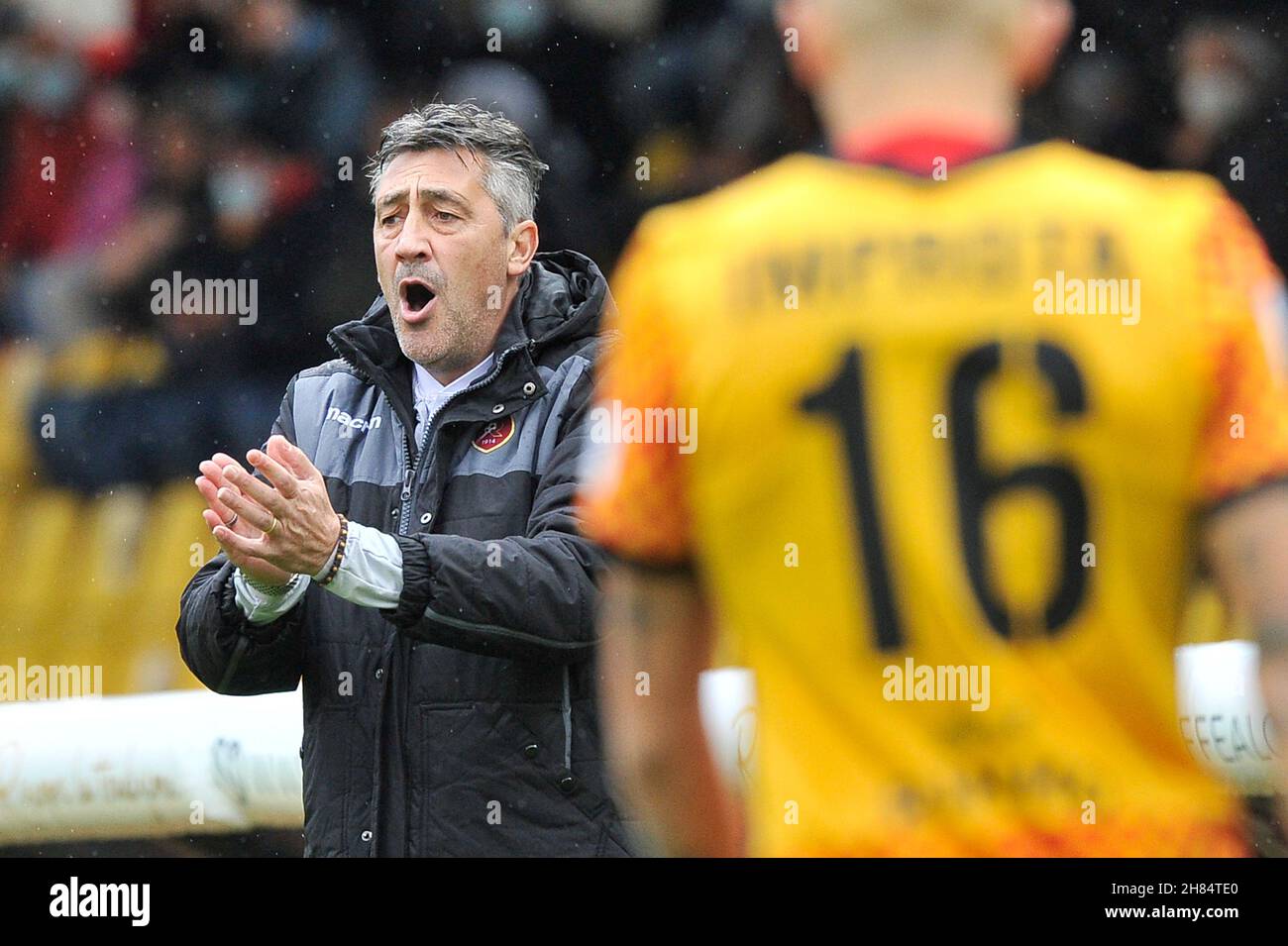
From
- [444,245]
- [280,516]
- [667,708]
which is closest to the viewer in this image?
[667,708]

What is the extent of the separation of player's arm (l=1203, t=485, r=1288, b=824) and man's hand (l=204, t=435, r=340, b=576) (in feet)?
4.75

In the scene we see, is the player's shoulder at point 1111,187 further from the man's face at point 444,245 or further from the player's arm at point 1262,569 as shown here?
the man's face at point 444,245

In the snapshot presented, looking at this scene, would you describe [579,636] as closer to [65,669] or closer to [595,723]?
[595,723]

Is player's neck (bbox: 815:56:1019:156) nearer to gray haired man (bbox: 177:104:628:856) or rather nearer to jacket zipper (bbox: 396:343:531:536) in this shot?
gray haired man (bbox: 177:104:628:856)

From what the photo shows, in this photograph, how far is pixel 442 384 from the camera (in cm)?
278

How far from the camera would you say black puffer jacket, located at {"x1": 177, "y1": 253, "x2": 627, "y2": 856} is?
2535 mm

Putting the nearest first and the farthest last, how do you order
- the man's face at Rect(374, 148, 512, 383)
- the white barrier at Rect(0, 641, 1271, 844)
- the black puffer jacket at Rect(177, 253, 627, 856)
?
the black puffer jacket at Rect(177, 253, 627, 856), the man's face at Rect(374, 148, 512, 383), the white barrier at Rect(0, 641, 1271, 844)

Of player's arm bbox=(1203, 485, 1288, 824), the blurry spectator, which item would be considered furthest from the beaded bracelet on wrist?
the blurry spectator

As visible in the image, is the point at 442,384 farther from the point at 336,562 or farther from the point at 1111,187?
the point at 1111,187

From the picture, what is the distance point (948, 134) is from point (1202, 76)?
3877 mm

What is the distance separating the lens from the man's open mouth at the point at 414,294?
281cm

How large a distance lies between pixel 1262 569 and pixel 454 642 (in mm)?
1464

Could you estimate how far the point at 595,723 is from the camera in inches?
103

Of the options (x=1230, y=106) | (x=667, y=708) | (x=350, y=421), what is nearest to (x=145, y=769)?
(x=350, y=421)
